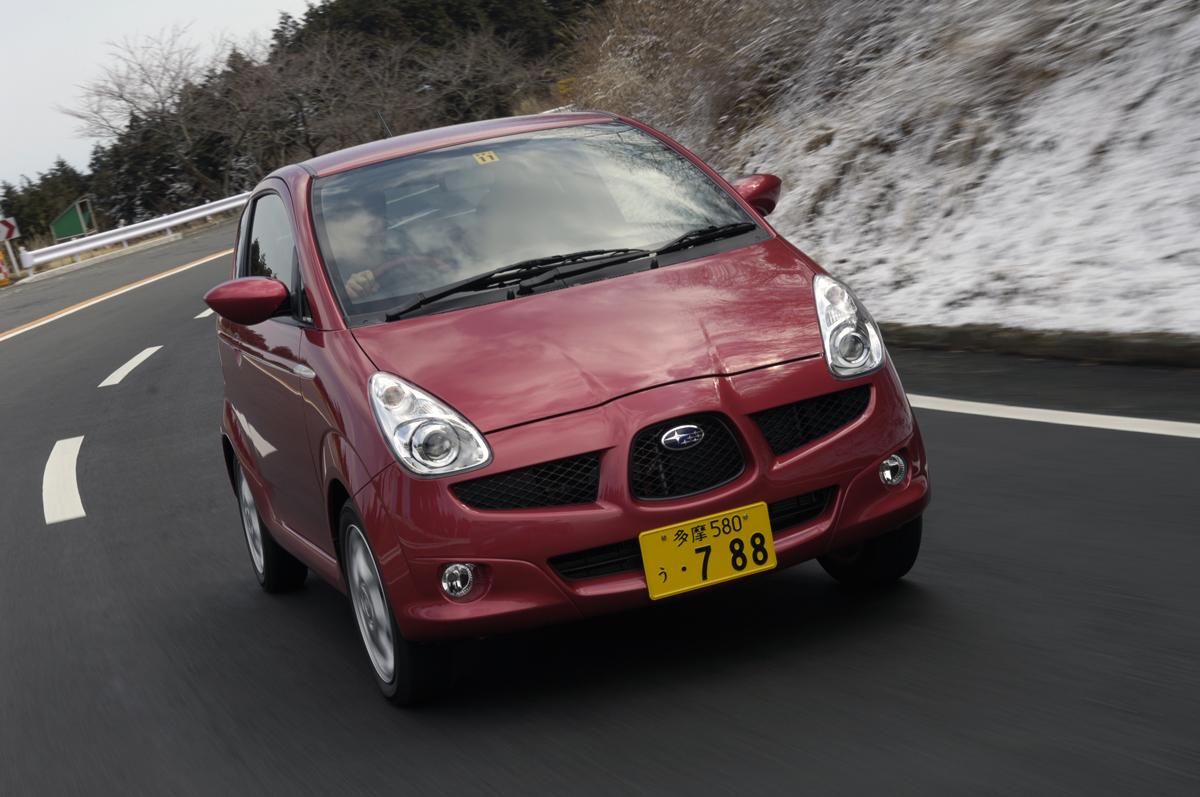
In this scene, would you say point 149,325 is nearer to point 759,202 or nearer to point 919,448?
point 759,202

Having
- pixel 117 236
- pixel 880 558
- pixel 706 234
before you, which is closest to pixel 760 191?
pixel 706 234

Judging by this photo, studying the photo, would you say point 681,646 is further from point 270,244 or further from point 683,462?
point 270,244

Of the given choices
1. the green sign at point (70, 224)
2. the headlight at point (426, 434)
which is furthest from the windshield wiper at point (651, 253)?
the green sign at point (70, 224)

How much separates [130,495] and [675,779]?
616 cm

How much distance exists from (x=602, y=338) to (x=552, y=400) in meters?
0.31

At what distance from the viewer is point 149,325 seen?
745 inches

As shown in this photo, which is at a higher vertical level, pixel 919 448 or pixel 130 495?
pixel 919 448

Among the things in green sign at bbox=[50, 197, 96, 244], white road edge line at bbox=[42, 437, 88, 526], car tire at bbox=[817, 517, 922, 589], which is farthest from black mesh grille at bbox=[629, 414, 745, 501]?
green sign at bbox=[50, 197, 96, 244]

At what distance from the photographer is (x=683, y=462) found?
3.99 m

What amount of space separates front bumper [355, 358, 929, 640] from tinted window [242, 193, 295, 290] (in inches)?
57.3

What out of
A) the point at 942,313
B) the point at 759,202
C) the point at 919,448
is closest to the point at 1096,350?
the point at 942,313

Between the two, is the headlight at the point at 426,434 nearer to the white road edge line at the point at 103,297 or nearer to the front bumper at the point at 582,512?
→ the front bumper at the point at 582,512

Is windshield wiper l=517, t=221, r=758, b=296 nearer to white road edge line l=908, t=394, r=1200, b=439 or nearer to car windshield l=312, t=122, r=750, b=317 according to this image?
car windshield l=312, t=122, r=750, b=317

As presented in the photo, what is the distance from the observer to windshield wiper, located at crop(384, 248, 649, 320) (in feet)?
15.3
